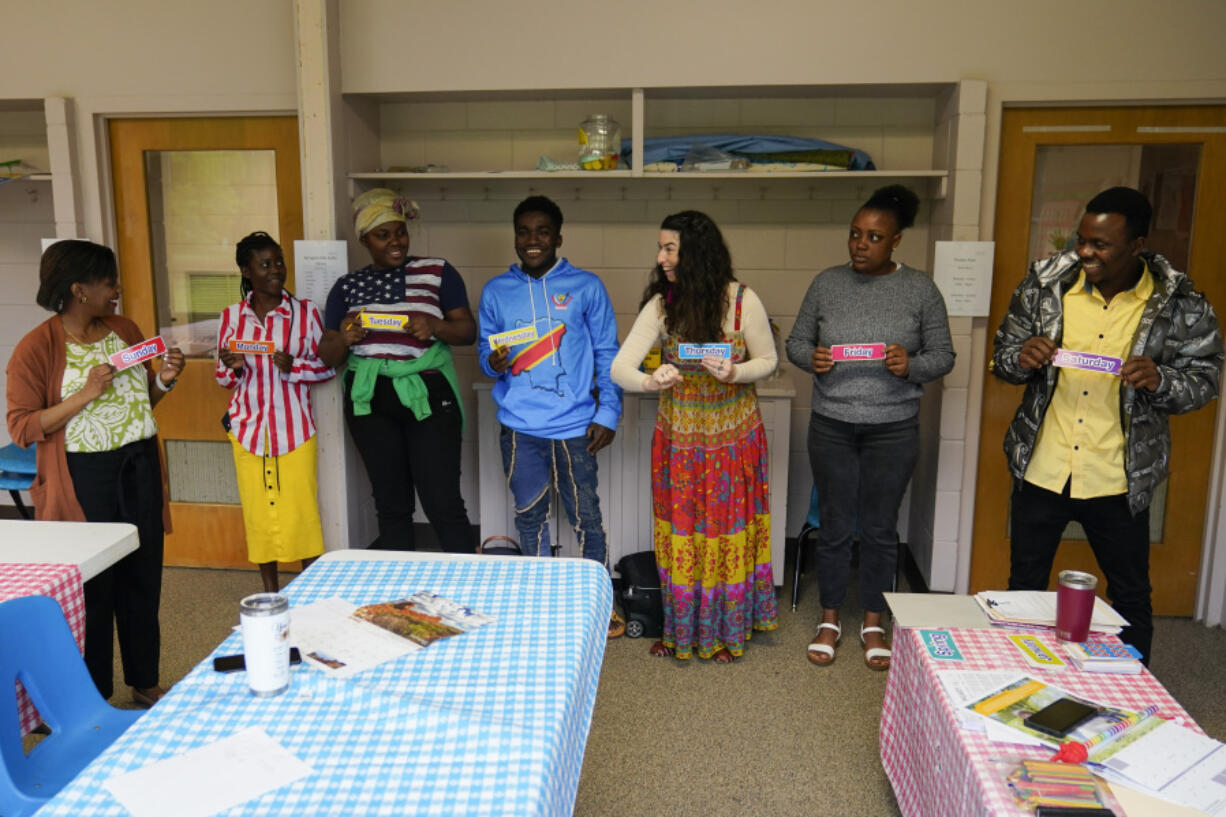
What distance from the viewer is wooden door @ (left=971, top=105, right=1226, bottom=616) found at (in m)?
3.39

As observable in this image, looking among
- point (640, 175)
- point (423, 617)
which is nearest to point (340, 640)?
point (423, 617)

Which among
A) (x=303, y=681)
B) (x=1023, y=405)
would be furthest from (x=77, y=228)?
(x=1023, y=405)

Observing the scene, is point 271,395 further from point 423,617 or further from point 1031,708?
point 1031,708

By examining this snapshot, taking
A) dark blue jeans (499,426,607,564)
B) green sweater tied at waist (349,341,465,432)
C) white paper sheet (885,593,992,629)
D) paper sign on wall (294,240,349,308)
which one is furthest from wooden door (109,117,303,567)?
white paper sheet (885,593,992,629)

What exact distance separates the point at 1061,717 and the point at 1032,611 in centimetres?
51

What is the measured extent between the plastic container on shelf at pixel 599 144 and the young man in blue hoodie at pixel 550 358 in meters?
0.47

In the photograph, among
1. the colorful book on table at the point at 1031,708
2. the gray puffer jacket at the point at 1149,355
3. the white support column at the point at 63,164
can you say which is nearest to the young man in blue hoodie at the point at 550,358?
the gray puffer jacket at the point at 1149,355

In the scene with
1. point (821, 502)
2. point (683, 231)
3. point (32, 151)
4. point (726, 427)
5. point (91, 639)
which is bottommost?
point (91, 639)

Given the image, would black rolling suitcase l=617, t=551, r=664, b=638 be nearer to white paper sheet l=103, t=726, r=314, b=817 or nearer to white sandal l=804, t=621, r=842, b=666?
white sandal l=804, t=621, r=842, b=666

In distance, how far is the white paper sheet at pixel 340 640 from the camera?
5.13 ft

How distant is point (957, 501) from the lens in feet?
12.0

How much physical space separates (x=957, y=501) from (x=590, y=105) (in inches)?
87.9

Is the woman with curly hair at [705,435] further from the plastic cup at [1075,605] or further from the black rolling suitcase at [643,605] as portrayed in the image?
the plastic cup at [1075,605]

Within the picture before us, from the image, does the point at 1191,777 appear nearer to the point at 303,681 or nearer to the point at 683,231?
the point at 303,681
